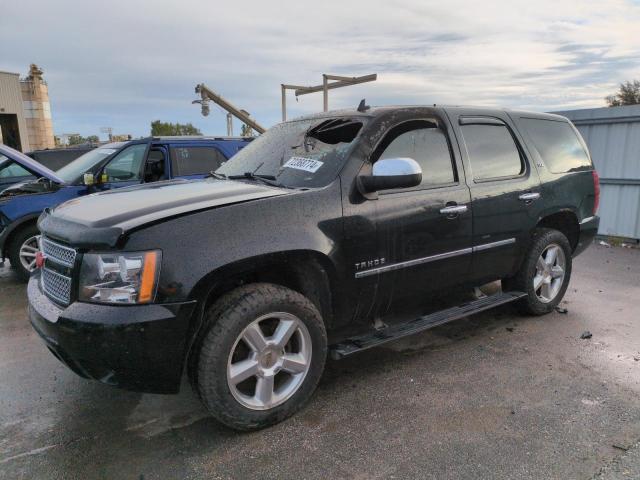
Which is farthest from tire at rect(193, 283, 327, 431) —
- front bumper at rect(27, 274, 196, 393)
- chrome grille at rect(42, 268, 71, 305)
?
chrome grille at rect(42, 268, 71, 305)

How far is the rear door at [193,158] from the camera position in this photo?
699cm

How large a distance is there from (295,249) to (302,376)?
2.60ft

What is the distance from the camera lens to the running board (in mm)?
3092

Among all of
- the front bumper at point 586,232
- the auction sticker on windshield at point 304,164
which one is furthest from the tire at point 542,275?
the auction sticker on windshield at point 304,164

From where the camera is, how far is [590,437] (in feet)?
8.78

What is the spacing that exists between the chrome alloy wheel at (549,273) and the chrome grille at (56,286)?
383 centimetres

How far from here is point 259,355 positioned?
2.73 meters

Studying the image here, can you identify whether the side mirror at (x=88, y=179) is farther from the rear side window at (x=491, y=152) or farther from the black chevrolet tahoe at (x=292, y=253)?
the rear side window at (x=491, y=152)

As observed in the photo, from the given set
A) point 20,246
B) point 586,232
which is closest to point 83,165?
point 20,246

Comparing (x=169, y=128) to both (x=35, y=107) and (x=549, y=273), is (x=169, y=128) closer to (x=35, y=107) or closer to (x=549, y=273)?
(x=35, y=107)

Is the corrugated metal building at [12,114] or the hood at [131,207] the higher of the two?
the corrugated metal building at [12,114]

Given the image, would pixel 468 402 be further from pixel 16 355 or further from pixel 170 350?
pixel 16 355

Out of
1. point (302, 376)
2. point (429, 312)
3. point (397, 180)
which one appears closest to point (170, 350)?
point (302, 376)

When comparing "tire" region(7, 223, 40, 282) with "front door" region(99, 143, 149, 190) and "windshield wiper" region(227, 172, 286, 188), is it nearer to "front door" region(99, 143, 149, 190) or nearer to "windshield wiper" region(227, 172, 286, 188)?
"front door" region(99, 143, 149, 190)
